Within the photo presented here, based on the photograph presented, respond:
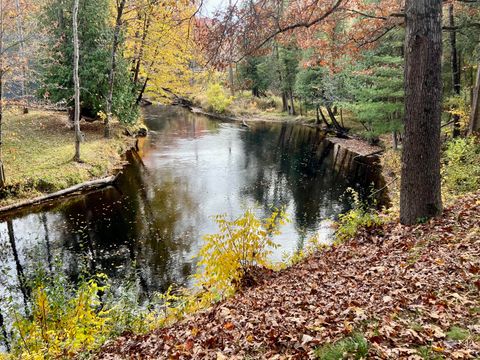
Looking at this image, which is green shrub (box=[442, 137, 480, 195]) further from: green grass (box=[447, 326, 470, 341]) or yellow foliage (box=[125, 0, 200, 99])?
yellow foliage (box=[125, 0, 200, 99])

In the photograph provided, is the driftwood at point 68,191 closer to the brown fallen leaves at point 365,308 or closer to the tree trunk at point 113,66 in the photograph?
the tree trunk at point 113,66

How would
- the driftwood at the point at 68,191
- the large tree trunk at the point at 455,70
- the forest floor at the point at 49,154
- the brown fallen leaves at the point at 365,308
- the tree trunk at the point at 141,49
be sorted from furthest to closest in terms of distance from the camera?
the tree trunk at the point at 141,49 → the large tree trunk at the point at 455,70 → the forest floor at the point at 49,154 → the driftwood at the point at 68,191 → the brown fallen leaves at the point at 365,308

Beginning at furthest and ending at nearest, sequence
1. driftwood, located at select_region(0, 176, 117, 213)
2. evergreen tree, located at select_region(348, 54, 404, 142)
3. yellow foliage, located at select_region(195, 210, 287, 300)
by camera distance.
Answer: evergreen tree, located at select_region(348, 54, 404, 142) → driftwood, located at select_region(0, 176, 117, 213) → yellow foliage, located at select_region(195, 210, 287, 300)

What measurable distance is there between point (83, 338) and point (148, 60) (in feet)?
76.1

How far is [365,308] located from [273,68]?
3517 cm

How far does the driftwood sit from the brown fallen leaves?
974cm

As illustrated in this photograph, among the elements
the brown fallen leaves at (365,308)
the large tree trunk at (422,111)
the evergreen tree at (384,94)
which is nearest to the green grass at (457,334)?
the brown fallen leaves at (365,308)

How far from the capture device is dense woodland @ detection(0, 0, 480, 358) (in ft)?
19.0

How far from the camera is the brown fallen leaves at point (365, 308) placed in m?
3.33

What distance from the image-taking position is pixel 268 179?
17156 mm

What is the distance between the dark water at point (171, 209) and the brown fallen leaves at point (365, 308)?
6.68 feet

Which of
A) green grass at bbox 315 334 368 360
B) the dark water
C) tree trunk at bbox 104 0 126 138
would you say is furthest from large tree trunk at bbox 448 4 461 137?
tree trunk at bbox 104 0 126 138

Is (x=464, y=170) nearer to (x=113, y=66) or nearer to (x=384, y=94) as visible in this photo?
(x=384, y=94)

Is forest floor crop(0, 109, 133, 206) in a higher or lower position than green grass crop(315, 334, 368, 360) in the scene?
higher
